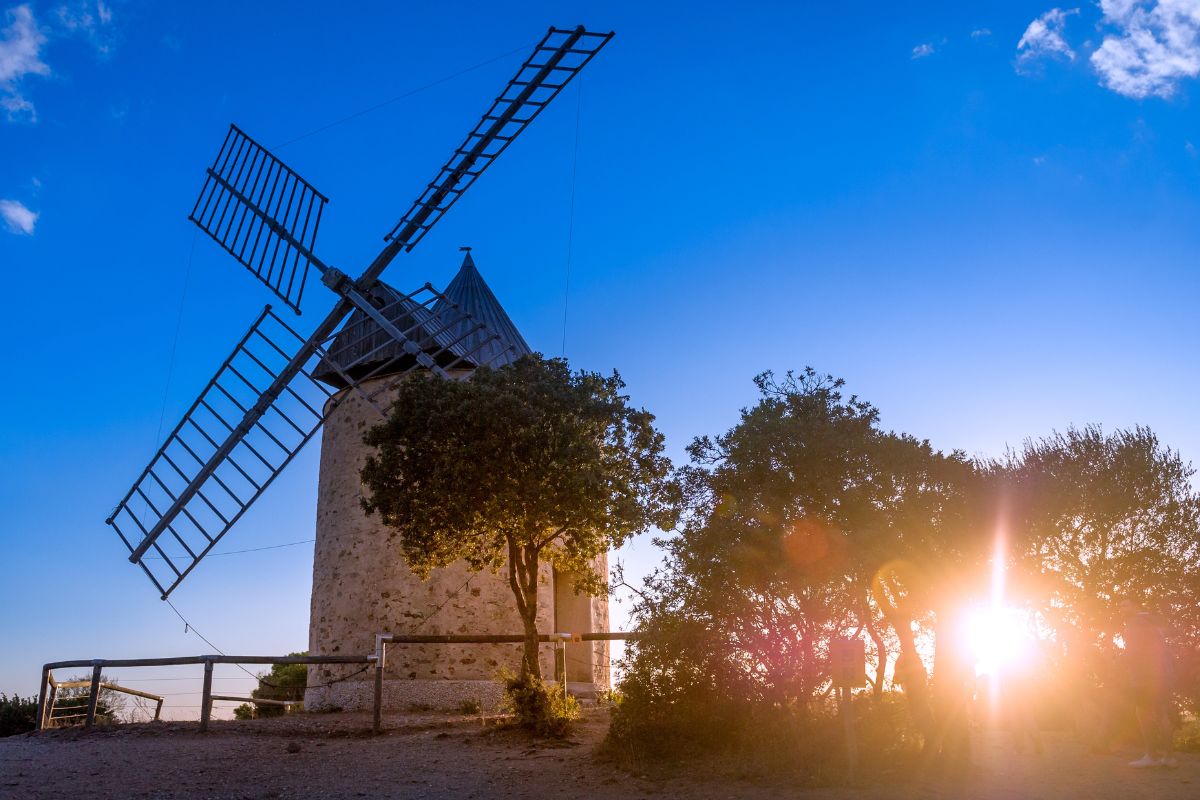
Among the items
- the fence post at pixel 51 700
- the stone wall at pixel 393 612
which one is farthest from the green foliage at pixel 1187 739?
the fence post at pixel 51 700

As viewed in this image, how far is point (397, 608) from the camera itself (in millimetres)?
15789

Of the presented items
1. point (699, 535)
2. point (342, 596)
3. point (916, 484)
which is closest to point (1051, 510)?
point (916, 484)

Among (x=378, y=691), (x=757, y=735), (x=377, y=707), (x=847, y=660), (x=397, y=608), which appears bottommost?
(x=757, y=735)

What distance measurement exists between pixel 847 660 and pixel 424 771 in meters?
4.19

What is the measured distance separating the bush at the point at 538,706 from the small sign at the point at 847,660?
4105 mm

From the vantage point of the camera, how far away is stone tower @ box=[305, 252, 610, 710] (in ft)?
49.7

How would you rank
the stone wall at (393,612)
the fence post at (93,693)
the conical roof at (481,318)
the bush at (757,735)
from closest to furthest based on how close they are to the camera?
the bush at (757,735), the fence post at (93,693), the stone wall at (393,612), the conical roof at (481,318)

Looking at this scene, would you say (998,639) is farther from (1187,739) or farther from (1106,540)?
(1106,540)

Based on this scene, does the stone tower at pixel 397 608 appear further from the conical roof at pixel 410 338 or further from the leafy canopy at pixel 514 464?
the leafy canopy at pixel 514 464

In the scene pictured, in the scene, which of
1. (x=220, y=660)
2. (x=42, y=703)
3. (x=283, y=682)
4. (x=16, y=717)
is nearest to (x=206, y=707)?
(x=220, y=660)

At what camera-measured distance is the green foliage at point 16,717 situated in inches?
615

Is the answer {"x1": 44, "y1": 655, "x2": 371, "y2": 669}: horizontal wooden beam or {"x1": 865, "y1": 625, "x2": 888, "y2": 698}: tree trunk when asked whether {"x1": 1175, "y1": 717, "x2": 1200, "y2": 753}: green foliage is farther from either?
{"x1": 44, "y1": 655, "x2": 371, "y2": 669}: horizontal wooden beam

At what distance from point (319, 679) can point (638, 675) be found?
950 centimetres

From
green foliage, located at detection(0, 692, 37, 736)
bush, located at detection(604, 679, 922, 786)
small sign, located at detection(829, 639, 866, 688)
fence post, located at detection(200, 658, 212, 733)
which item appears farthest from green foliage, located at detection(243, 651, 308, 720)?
small sign, located at detection(829, 639, 866, 688)
